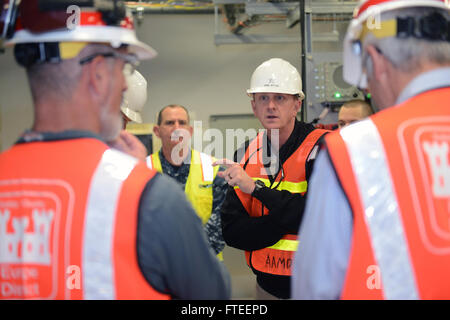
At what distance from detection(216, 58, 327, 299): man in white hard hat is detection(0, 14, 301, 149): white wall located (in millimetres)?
5714

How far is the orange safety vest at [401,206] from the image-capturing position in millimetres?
1127

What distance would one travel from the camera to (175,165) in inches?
148

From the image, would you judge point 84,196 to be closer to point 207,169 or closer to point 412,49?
point 412,49

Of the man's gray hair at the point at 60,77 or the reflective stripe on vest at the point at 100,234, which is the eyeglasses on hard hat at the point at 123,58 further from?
the reflective stripe on vest at the point at 100,234

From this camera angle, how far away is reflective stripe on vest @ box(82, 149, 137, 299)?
42.6 inches

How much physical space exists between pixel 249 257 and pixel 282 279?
0.95 ft

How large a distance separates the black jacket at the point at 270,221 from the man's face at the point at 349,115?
3.65 feet

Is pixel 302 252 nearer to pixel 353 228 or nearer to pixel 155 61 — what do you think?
pixel 353 228

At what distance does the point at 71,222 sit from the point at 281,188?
169 cm

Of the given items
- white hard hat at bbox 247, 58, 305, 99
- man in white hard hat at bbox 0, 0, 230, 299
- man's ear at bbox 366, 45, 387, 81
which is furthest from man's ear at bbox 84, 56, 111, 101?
white hard hat at bbox 247, 58, 305, 99

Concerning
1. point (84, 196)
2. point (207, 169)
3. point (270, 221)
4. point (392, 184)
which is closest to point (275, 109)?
point (270, 221)

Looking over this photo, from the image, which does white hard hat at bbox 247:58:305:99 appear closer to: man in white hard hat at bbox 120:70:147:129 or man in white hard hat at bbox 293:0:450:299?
man in white hard hat at bbox 120:70:147:129

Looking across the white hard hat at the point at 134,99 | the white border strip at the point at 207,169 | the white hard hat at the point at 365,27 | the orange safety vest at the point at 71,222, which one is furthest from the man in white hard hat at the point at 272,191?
the orange safety vest at the point at 71,222
